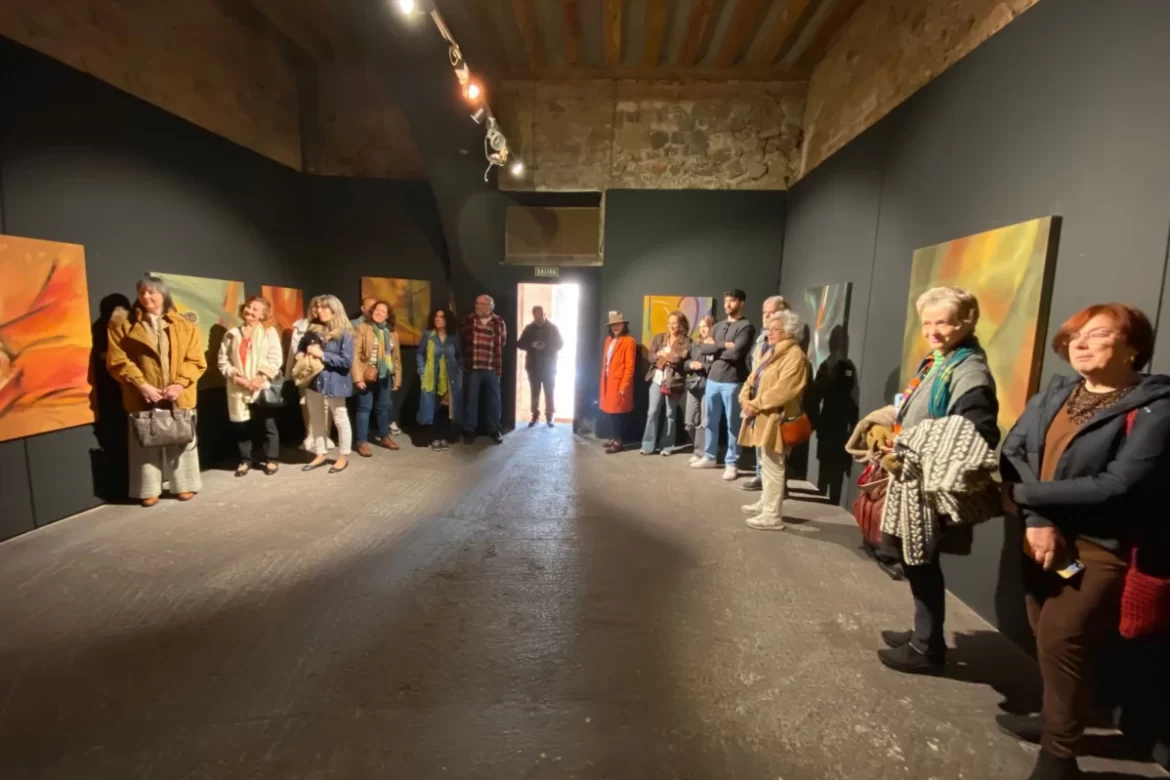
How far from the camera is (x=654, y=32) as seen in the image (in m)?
5.26

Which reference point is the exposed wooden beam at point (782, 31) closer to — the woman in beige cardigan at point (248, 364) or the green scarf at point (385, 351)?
the green scarf at point (385, 351)

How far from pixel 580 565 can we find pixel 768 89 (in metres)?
5.88

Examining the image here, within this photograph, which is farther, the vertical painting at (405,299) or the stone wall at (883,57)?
the vertical painting at (405,299)

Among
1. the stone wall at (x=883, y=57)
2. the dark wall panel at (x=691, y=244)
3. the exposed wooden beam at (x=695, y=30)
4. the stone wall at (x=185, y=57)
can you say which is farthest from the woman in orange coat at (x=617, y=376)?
the stone wall at (x=185, y=57)

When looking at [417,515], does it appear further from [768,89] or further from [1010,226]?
[768,89]

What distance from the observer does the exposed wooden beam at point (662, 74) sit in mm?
6008

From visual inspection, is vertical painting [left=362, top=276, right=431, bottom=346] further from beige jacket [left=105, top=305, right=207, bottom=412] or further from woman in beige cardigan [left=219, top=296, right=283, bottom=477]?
beige jacket [left=105, top=305, right=207, bottom=412]

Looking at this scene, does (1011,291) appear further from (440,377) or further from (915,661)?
(440,377)

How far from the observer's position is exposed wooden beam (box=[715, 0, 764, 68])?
477 cm

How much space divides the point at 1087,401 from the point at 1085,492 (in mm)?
314

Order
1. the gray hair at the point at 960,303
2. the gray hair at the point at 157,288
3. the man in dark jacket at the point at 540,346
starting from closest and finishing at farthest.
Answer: the gray hair at the point at 960,303 < the gray hair at the point at 157,288 < the man in dark jacket at the point at 540,346

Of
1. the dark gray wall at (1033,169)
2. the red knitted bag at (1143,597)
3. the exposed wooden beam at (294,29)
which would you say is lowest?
the red knitted bag at (1143,597)

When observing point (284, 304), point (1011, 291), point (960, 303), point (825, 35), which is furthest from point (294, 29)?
point (1011, 291)

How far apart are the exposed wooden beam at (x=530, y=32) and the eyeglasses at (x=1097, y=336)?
199 inches
